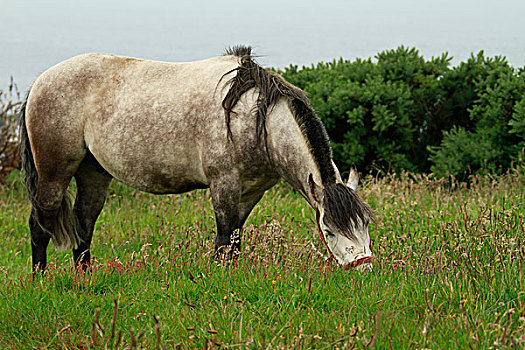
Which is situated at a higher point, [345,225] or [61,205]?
[345,225]

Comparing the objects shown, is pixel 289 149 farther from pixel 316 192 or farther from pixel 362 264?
pixel 362 264

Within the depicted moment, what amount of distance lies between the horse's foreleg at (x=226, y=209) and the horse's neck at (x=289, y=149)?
1.37 ft

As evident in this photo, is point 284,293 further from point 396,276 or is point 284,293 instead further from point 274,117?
point 274,117

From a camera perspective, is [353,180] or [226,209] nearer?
[353,180]

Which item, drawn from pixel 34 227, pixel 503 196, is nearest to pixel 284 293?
pixel 34 227

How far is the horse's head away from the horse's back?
106 cm

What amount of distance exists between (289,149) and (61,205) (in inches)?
100

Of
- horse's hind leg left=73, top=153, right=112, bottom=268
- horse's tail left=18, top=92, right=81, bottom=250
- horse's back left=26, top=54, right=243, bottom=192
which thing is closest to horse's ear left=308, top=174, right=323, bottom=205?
horse's back left=26, top=54, right=243, bottom=192

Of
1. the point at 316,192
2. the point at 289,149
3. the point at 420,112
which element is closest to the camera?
the point at 316,192

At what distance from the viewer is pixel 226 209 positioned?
449cm

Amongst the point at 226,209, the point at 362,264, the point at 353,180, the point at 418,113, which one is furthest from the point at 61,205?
the point at 418,113

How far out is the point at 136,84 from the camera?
503cm

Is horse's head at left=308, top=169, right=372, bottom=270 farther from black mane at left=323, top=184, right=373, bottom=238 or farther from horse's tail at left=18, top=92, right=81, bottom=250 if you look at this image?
horse's tail at left=18, top=92, right=81, bottom=250

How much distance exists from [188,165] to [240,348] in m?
2.25
